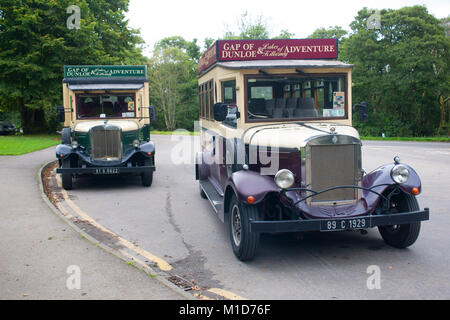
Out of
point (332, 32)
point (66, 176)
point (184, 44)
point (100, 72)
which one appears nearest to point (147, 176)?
point (66, 176)

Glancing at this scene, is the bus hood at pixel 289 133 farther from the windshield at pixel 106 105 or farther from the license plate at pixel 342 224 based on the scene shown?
the windshield at pixel 106 105

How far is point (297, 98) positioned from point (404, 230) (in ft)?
8.14

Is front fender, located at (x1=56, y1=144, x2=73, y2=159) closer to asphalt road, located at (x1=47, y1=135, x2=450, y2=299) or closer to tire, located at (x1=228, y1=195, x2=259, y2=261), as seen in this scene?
asphalt road, located at (x1=47, y1=135, x2=450, y2=299)

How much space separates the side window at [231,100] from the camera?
6879 mm

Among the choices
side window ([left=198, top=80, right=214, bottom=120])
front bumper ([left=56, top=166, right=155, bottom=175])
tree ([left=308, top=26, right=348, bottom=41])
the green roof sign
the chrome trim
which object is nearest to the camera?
the chrome trim

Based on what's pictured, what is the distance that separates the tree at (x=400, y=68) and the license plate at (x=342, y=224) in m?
34.2

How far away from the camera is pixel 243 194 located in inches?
214

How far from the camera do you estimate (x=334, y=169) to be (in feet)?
18.6

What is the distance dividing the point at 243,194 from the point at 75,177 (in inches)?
338

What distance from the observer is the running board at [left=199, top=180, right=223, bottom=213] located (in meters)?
6.96

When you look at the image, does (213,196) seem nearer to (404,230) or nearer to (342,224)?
(342,224)

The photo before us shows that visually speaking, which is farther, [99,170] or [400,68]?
[400,68]

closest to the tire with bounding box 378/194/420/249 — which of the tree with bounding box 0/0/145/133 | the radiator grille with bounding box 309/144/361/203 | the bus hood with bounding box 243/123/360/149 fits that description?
the radiator grille with bounding box 309/144/361/203

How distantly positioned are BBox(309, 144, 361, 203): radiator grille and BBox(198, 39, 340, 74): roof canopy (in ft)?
6.40
